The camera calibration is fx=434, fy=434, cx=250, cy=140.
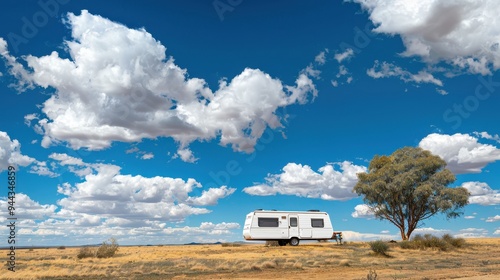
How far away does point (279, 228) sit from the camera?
39438mm

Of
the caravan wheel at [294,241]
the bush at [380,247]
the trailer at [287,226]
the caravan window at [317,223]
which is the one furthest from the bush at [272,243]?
the bush at [380,247]

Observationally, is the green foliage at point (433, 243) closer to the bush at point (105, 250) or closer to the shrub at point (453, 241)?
the shrub at point (453, 241)

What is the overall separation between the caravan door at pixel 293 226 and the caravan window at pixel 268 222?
1.27 metres

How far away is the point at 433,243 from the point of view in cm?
3706

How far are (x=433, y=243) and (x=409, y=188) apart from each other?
323 inches

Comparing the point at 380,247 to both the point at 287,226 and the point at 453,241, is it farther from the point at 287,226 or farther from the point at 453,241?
the point at 453,241

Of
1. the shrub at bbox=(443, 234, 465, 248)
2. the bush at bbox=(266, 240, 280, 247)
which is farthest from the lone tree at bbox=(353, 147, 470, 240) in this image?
the bush at bbox=(266, 240, 280, 247)

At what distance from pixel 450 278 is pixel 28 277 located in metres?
18.1

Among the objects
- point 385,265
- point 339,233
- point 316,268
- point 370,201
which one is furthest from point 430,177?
point 316,268

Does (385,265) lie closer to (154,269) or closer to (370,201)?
(154,269)

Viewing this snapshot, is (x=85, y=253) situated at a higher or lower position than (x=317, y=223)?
lower

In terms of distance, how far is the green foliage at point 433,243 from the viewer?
36719mm

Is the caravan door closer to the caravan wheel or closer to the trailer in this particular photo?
the trailer

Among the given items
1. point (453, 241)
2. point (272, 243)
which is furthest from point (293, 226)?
point (453, 241)
